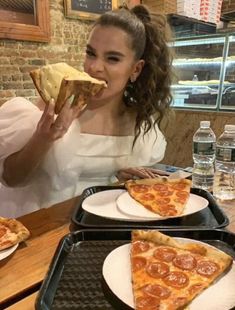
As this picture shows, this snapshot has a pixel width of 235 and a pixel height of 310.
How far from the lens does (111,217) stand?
3.09ft

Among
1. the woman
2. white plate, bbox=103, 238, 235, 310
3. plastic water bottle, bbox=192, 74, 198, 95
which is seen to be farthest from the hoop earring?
plastic water bottle, bbox=192, 74, 198, 95

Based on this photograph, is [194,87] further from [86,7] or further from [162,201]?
[162,201]

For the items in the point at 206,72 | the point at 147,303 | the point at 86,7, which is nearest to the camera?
the point at 147,303

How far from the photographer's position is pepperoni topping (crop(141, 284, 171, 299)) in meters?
0.60

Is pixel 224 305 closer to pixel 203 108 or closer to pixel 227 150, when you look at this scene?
pixel 227 150

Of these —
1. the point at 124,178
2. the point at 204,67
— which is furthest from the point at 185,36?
the point at 124,178

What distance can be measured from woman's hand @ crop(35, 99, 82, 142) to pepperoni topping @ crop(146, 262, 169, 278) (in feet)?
1.87

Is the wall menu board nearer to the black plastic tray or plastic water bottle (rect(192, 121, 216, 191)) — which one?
plastic water bottle (rect(192, 121, 216, 191))

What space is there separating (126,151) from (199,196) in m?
0.62

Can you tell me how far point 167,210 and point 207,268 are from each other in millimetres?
305

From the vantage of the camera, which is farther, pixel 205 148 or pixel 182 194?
pixel 205 148

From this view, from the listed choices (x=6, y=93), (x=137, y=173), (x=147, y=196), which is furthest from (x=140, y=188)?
(x=6, y=93)

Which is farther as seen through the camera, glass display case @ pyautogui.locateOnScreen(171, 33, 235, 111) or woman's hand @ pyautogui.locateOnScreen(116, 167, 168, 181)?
glass display case @ pyautogui.locateOnScreen(171, 33, 235, 111)

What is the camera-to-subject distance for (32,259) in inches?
30.8
